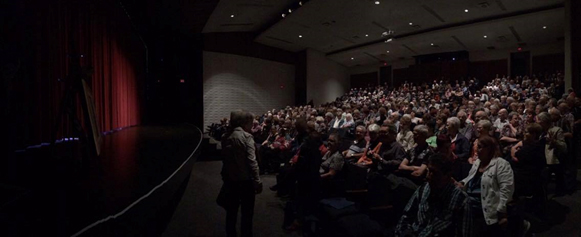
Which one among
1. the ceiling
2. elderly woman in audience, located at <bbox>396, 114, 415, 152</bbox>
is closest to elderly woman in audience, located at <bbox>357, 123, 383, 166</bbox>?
elderly woman in audience, located at <bbox>396, 114, 415, 152</bbox>

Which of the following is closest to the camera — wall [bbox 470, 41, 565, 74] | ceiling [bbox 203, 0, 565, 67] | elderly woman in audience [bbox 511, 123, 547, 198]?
elderly woman in audience [bbox 511, 123, 547, 198]

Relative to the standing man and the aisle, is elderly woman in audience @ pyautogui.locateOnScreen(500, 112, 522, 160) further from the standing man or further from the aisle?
the standing man

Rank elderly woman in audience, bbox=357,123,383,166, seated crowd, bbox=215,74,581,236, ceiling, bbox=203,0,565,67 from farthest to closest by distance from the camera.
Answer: ceiling, bbox=203,0,565,67
elderly woman in audience, bbox=357,123,383,166
seated crowd, bbox=215,74,581,236

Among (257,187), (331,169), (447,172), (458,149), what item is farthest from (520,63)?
(257,187)

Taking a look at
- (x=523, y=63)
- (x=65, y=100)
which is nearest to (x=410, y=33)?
(x=523, y=63)

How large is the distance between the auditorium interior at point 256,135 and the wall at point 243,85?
9 centimetres

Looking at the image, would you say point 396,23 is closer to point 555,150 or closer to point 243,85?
point 243,85

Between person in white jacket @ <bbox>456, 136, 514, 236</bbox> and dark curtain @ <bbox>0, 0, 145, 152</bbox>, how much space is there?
329 centimetres

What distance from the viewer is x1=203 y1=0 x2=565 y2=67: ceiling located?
978 centimetres

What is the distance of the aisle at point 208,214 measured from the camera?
140 inches

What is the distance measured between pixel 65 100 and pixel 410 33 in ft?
42.2

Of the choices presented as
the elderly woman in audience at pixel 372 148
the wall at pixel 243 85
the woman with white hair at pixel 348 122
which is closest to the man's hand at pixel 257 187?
the elderly woman in audience at pixel 372 148

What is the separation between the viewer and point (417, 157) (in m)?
3.51

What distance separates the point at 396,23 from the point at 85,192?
11.5m
